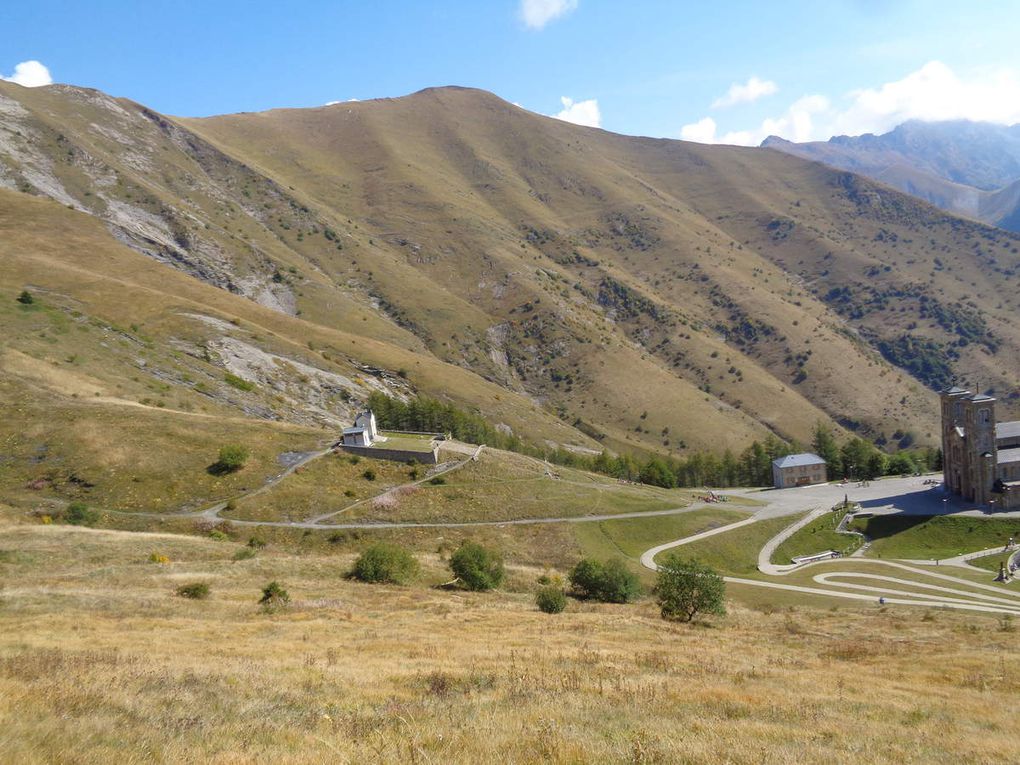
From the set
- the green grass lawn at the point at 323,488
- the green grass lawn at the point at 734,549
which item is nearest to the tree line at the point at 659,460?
the green grass lawn at the point at 734,549

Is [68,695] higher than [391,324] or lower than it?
lower

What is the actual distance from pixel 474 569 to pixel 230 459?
1267 inches

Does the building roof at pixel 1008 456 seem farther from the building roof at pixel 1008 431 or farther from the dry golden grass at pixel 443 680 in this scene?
the dry golden grass at pixel 443 680

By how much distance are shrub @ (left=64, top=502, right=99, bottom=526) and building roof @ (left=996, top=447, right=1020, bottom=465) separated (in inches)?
3726

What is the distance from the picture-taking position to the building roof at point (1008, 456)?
73875 mm

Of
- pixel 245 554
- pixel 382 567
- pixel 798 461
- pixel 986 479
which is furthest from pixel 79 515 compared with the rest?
pixel 798 461

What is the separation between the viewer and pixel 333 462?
220 feet

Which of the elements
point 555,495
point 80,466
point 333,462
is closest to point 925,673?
point 555,495

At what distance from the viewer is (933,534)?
69.8 metres

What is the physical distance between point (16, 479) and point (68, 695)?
5586 cm

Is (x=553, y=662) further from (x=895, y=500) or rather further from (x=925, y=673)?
(x=895, y=500)

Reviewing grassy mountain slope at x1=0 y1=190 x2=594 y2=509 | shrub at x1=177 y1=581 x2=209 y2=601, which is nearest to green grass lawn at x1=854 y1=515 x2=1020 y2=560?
grassy mountain slope at x1=0 y1=190 x2=594 y2=509

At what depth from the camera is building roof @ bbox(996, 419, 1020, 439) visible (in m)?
77.2

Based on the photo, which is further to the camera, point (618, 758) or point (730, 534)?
point (730, 534)
